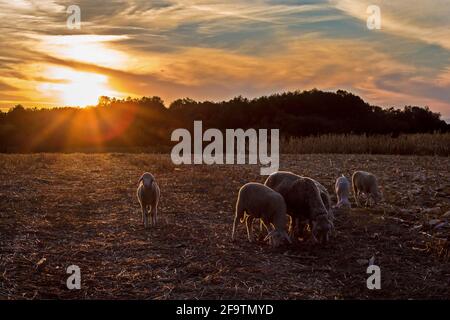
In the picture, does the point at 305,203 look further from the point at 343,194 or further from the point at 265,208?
the point at 343,194

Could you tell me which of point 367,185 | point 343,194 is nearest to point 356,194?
point 367,185

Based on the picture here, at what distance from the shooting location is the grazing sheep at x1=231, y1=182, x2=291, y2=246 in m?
9.65

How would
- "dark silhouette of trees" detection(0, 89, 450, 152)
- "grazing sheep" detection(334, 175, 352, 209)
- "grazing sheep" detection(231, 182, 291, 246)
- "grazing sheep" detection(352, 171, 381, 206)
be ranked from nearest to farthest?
1. "grazing sheep" detection(231, 182, 291, 246)
2. "grazing sheep" detection(334, 175, 352, 209)
3. "grazing sheep" detection(352, 171, 381, 206)
4. "dark silhouette of trees" detection(0, 89, 450, 152)

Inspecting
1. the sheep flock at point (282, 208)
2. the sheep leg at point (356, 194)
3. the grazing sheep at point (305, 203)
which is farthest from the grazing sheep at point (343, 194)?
the grazing sheep at point (305, 203)

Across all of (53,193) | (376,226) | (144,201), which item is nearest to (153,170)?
(53,193)

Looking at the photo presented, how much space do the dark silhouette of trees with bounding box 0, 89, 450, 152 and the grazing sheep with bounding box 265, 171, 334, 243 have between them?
38790 mm

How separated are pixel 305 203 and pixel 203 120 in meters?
46.1

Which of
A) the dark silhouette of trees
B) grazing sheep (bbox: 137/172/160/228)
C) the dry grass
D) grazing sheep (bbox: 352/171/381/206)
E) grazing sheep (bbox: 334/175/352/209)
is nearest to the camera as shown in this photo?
grazing sheep (bbox: 137/172/160/228)

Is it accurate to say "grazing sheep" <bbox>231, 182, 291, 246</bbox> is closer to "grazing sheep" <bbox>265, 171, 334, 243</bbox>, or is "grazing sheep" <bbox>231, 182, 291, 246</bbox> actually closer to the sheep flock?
the sheep flock

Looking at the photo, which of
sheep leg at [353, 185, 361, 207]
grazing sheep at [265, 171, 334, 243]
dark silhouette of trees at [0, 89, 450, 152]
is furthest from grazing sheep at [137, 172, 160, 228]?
dark silhouette of trees at [0, 89, 450, 152]

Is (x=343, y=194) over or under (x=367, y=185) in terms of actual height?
under

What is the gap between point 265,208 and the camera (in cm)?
987

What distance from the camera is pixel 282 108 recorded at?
58.8 m

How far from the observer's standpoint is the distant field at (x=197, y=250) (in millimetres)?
7293
